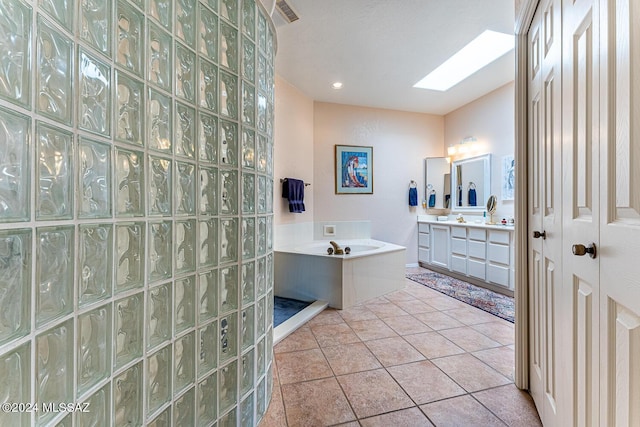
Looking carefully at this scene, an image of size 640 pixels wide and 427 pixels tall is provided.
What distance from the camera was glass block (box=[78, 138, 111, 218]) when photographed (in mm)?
680

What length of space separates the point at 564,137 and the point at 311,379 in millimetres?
1682

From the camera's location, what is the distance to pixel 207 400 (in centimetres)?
108

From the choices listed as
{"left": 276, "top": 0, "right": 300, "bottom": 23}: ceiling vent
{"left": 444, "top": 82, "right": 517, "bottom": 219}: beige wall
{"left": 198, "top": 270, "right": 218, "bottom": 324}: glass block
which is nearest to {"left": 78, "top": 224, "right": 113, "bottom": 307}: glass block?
{"left": 198, "top": 270, "right": 218, "bottom": 324}: glass block

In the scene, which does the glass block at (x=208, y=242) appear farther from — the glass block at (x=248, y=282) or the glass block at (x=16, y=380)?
the glass block at (x=16, y=380)

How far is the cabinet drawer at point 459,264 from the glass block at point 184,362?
3.67 metres

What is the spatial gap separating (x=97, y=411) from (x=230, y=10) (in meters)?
1.38

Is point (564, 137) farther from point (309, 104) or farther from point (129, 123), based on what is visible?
point (309, 104)

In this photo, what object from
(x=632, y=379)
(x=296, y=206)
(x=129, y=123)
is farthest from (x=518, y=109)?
(x=296, y=206)

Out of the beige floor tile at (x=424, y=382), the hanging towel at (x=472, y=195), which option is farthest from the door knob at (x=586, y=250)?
the hanging towel at (x=472, y=195)

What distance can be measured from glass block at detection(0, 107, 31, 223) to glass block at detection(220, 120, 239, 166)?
A: 609 mm

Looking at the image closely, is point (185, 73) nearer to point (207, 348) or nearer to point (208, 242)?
point (208, 242)

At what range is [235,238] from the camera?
121cm

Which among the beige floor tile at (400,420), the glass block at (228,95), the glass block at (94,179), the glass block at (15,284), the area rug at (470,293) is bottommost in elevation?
the beige floor tile at (400,420)

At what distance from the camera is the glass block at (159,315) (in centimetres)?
87
